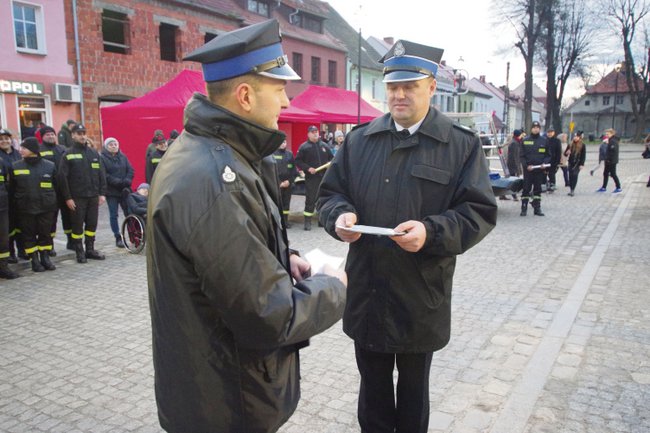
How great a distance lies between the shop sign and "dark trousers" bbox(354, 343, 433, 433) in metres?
16.6

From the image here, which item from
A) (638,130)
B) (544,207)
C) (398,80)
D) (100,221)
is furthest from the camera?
(638,130)

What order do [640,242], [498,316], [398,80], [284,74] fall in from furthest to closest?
[640,242] → [498,316] → [398,80] → [284,74]

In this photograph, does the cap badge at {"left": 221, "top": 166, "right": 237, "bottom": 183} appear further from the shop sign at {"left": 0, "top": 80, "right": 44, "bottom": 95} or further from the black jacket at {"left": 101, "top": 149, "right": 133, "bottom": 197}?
the shop sign at {"left": 0, "top": 80, "right": 44, "bottom": 95}

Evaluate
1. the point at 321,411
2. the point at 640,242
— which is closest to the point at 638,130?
the point at 640,242

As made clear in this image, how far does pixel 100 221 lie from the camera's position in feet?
39.9

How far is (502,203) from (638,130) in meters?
46.6

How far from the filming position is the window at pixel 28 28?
51.7 feet

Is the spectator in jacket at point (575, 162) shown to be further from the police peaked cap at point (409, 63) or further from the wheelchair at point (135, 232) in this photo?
the police peaked cap at point (409, 63)

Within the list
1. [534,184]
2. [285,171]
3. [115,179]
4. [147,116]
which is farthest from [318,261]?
[147,116]

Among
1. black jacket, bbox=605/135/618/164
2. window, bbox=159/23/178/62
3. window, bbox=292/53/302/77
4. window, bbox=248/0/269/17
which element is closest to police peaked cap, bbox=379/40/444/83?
black jacket, bbox=605/135/618/164

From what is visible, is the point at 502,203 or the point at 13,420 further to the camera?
the point at 502,203

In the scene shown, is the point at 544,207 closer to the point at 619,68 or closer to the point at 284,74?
the point at 284,74

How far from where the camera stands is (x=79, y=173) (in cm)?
823

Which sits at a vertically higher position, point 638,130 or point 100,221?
point 638,130
